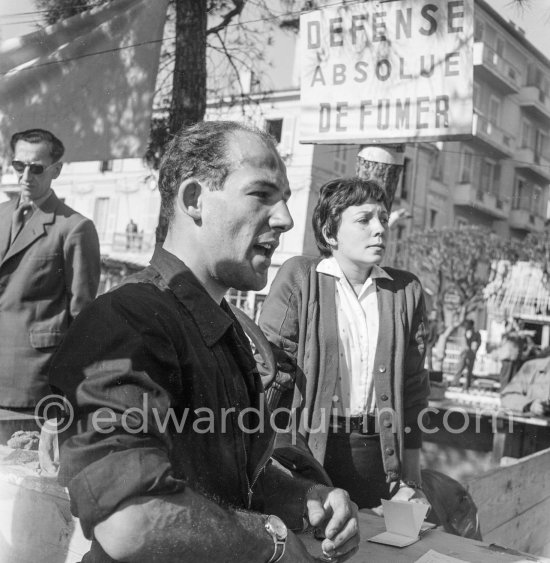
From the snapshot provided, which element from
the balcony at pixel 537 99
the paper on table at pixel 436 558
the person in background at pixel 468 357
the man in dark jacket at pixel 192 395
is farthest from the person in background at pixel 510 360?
the man in dark jacket at pixel 192 395

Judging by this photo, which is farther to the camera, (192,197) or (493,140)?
(493,140)

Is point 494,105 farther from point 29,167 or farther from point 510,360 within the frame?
point 510,360

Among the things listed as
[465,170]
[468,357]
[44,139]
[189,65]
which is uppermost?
[465,170]

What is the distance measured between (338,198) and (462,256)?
801 inches

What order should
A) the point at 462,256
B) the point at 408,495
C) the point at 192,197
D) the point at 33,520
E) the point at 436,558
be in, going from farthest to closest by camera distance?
the point at 462,256
the point at 408,495
the point at 33,520
the point at 436,558
the point at 192,197

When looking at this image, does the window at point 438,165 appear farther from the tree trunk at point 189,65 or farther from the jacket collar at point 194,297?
the jacket collar at point 194,297

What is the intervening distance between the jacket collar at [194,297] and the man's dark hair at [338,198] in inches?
53.8

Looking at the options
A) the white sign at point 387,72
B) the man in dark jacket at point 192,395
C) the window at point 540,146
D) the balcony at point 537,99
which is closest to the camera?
the man in dark jacket at point 192,395

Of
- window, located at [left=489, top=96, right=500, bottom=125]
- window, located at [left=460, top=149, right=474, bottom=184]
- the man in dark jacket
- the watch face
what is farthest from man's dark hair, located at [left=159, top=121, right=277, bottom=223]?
window, located at [left=460, top=149, right=474, bottom=184]

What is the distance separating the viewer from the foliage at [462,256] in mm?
22016

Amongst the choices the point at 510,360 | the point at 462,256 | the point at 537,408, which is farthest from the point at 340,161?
the point at 462,256

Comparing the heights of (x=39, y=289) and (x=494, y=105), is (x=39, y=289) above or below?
below

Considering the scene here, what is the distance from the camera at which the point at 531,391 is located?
5.84 m

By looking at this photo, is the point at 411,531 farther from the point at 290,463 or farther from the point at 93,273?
the point at 93,273
